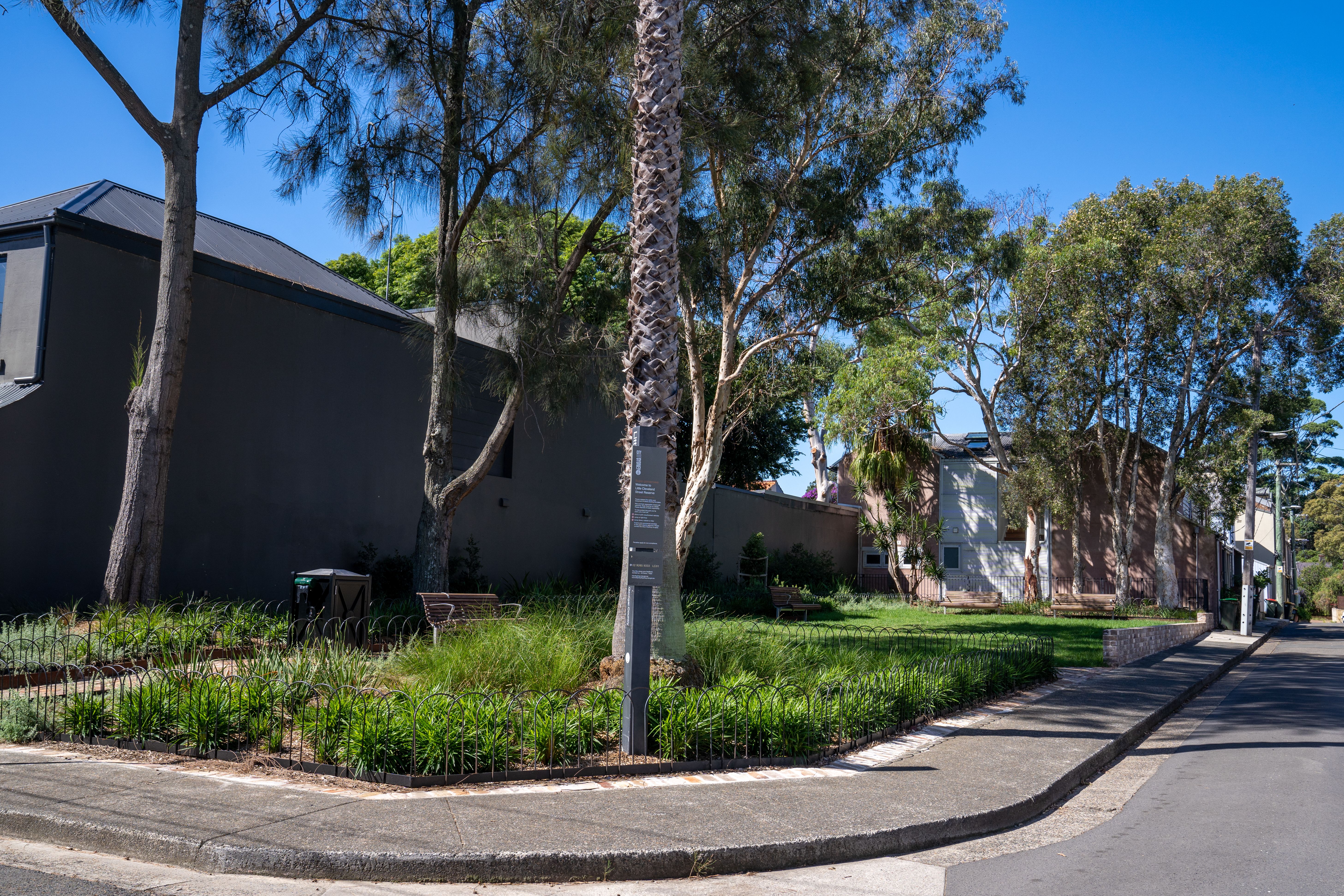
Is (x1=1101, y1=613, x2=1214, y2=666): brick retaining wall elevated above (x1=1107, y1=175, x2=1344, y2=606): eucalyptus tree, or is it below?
below

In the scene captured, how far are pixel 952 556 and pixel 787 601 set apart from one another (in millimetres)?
16418

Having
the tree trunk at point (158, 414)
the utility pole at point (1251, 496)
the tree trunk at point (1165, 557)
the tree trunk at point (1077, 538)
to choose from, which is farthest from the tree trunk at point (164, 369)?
the tree trunk at point (1165, 557)

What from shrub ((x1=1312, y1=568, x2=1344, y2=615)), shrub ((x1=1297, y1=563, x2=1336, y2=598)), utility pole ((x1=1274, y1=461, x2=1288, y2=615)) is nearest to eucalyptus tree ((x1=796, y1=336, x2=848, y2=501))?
utility pole ((x1=1274, y1=461, x2=1288, y2=615))

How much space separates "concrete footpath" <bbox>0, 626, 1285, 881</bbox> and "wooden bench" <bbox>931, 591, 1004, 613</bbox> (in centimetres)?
2038

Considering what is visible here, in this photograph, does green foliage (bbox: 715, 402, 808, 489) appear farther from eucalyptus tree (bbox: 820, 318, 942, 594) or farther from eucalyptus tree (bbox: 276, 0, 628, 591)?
eucalyptus tree (bbox: 276, 0, 628, 591)

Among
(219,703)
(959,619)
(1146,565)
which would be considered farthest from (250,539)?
(1146,565)

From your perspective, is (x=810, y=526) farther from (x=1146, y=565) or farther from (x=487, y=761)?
(x=487, y=761)

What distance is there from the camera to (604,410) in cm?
2295

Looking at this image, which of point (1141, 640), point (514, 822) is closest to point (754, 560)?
point (1141, 640)

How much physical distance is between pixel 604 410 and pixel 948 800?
56.6ft

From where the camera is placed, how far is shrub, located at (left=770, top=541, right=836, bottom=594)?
2916 centimetres

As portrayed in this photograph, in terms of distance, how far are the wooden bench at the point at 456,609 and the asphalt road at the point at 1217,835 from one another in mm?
6525

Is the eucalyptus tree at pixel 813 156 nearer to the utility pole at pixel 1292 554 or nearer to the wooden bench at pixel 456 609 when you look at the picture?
the wooden bench at pixel 456 609

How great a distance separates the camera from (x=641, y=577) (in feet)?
23.5
